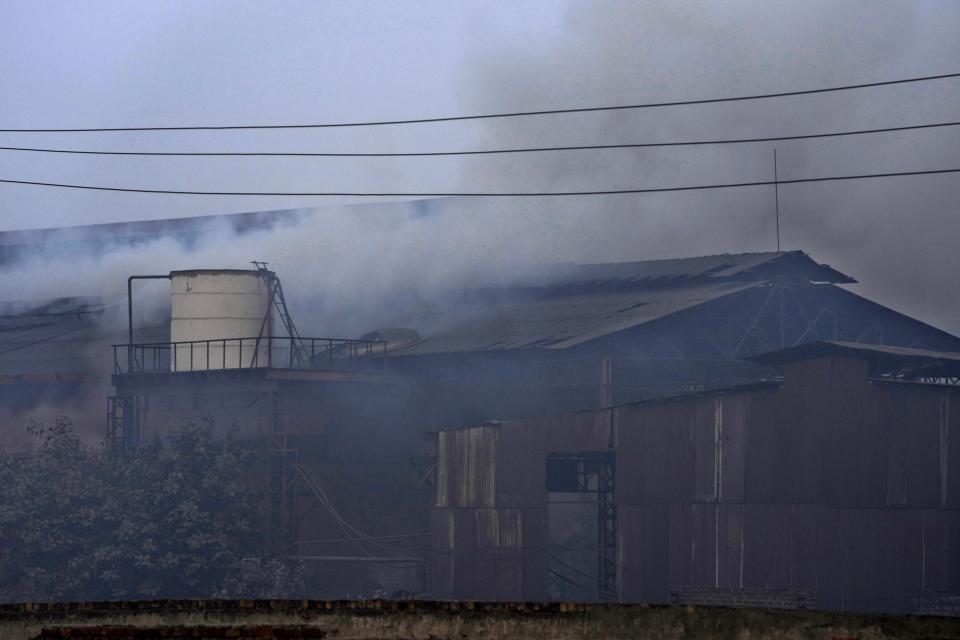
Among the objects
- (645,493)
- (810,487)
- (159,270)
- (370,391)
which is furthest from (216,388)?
(810,487)

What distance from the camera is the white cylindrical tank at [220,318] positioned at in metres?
42.3

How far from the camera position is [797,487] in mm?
26594

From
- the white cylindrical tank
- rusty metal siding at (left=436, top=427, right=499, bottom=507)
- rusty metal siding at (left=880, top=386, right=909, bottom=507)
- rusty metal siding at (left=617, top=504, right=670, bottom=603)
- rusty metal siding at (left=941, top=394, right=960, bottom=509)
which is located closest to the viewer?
rusty metal siding at (left=880, top=386, right=909, bottom=507)

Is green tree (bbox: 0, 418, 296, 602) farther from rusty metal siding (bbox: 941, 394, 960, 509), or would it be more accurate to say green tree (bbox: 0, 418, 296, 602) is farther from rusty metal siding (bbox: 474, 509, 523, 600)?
rusty metal siding (bbox: 941, 394, 960, 509)

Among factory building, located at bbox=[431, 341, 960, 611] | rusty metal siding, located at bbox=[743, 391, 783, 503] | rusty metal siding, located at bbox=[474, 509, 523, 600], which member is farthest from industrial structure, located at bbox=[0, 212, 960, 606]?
rusty metal siding, located at bbox=[743, 391, 783, 503]

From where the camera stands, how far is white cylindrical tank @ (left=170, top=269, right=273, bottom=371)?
42312 millimetres

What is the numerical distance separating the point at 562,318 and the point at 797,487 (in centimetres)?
1551

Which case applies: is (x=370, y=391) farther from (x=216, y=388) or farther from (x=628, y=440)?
(x=628, y=440)

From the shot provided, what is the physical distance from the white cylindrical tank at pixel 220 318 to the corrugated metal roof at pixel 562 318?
14.9 feet

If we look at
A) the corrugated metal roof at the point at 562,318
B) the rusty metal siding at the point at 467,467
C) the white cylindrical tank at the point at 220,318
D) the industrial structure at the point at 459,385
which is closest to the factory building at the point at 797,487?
the industrial structure at the point at 459,385

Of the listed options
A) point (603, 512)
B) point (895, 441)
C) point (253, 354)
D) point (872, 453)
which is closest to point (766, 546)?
point (872, 453)

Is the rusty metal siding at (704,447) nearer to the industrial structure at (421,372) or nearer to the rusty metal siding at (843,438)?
the rusty metal siding at (843,438)

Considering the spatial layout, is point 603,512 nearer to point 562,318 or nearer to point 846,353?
point 846,353

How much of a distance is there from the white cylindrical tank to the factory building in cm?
1456
